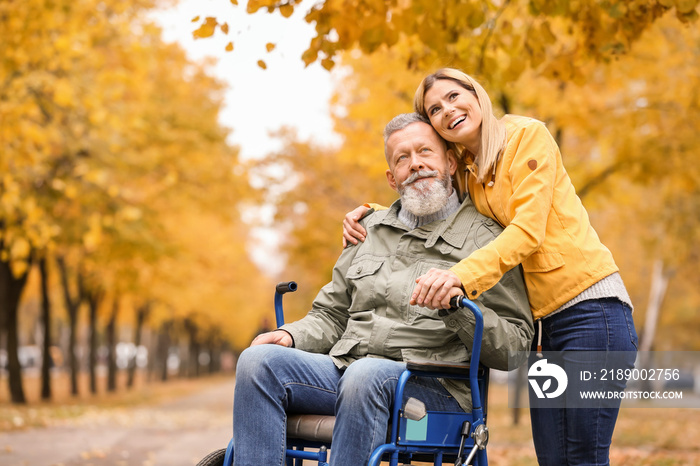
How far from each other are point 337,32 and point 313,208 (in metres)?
11.1

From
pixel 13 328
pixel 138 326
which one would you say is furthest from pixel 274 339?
pixel 138 326

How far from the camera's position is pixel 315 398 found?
3234mm

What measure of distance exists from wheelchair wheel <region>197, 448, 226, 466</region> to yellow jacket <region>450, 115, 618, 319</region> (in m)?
1.44

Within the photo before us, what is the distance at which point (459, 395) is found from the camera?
311 centimetres

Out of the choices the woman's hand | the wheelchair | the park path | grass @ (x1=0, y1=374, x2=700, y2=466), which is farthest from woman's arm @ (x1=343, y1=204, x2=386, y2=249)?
the park path

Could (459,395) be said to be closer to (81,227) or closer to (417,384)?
(417,384)

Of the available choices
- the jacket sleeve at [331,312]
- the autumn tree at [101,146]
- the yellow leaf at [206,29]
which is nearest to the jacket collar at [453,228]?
the jacket sleeve at [331,312]

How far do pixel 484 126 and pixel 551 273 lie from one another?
0.66 metres

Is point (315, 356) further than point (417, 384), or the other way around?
point (315, 356)

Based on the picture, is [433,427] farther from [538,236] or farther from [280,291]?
[280,291]

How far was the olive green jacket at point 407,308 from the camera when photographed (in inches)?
120

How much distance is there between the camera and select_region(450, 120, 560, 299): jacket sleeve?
285 centimetres

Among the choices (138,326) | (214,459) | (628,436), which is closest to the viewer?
(214,459)

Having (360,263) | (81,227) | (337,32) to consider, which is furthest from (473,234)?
(81,227)
